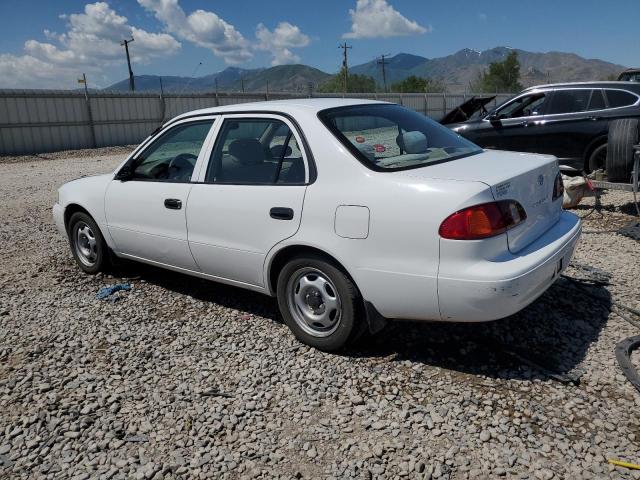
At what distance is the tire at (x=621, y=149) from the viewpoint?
6.69 meters

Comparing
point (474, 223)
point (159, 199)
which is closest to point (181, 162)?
point (159, 199)

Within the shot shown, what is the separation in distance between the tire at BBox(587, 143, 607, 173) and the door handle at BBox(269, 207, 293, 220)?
6.67 meters

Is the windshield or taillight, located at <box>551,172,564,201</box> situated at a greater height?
the windshield

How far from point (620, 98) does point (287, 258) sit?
730cm

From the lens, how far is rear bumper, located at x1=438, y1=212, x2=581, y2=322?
2.95 m

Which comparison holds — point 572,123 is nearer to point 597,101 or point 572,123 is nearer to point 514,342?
point 597,101

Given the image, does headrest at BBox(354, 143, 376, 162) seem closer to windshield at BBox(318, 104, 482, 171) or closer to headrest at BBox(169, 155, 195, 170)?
windshield at BBox(318, 104, 482, 171)

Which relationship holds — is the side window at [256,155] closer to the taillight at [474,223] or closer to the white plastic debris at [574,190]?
the taillight at [474,223]

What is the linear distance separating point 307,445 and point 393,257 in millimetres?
1128

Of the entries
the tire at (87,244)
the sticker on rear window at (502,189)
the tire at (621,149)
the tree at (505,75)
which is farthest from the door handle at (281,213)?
the tree at (505,75)

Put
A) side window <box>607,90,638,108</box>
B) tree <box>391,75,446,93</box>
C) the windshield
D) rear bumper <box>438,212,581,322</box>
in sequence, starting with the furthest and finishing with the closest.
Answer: tree <box>391,75,446,93</box>, side window <box>607,90,638,108</box>, the windshield, rear bumper <box>438,212,581,322</box>

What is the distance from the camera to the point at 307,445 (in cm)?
280

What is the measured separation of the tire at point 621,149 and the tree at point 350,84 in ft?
184

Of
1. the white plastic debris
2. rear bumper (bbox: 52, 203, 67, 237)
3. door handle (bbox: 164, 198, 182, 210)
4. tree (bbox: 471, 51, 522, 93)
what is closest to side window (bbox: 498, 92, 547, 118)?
the white plastic debris
